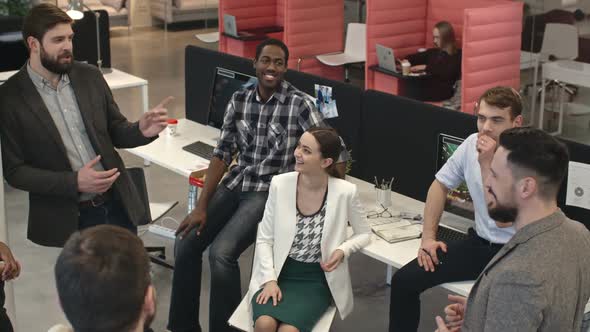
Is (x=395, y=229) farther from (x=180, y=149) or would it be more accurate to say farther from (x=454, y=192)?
(x=180, y=149)

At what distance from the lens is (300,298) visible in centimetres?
376

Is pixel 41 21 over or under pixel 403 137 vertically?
over

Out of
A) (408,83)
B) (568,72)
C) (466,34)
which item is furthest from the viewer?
(568,72)

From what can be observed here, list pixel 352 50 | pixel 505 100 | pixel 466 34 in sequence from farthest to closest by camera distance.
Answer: pixel 352 50
pixel 466 34
pixel 505 100

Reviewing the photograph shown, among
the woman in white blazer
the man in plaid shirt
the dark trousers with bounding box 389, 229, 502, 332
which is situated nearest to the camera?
the dark trousers with bounding box 389, 229, 502, 332

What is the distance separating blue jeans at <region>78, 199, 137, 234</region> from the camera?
4004mm

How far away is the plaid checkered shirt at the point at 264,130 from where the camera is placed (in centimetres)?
425

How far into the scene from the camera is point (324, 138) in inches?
152

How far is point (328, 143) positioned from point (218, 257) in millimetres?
774

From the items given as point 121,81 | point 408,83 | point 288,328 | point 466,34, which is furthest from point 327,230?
point 408,83

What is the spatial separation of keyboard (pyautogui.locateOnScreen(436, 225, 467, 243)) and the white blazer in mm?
333

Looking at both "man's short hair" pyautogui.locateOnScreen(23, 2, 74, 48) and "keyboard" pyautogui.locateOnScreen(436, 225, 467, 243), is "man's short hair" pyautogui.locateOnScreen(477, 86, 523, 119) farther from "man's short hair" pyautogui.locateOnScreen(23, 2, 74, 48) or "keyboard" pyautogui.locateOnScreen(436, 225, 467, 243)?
"man's short hair" pyautogui.locateOnScreen(23, 2, 74, 48)

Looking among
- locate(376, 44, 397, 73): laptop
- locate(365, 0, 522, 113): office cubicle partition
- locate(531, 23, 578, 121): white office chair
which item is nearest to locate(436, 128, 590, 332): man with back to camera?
locate(365, 0, 522, 113): office cubicle partition

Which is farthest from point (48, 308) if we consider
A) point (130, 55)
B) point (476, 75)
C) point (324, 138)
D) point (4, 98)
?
point (130, 55)
